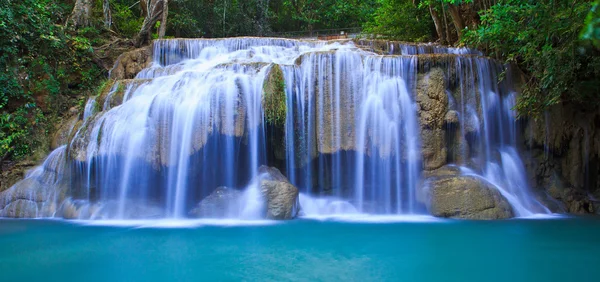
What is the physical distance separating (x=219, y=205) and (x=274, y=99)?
→ 281 cm

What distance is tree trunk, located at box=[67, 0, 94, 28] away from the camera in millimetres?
16466

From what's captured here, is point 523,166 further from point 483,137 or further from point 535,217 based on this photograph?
point 535,217

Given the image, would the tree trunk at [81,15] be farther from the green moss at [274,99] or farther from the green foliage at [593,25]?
the green foliage at [593,25]

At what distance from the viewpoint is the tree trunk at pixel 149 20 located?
666 inches

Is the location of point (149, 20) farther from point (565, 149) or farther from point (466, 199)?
point (565, 149)

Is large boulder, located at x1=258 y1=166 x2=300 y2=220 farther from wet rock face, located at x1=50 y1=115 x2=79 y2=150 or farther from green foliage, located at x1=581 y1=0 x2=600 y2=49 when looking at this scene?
green foliage, located at x1=581 y1=0 x2=600 y2=49

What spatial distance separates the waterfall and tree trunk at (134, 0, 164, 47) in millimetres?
5848

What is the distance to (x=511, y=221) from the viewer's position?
872 cm

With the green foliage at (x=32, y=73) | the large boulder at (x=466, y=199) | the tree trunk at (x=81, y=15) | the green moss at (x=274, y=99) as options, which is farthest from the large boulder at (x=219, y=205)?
the tree trunk at (x=81, y=15)

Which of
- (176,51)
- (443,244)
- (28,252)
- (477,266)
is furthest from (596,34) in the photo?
(176,51)

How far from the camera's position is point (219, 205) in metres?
9.41

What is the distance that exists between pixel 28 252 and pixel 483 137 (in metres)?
10.1

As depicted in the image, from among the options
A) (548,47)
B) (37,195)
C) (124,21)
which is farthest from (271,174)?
(124,21)

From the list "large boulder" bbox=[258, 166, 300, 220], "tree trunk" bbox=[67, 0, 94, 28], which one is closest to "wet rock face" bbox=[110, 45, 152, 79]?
"tree trunk" bbox=[67, 0, 94, 28]
